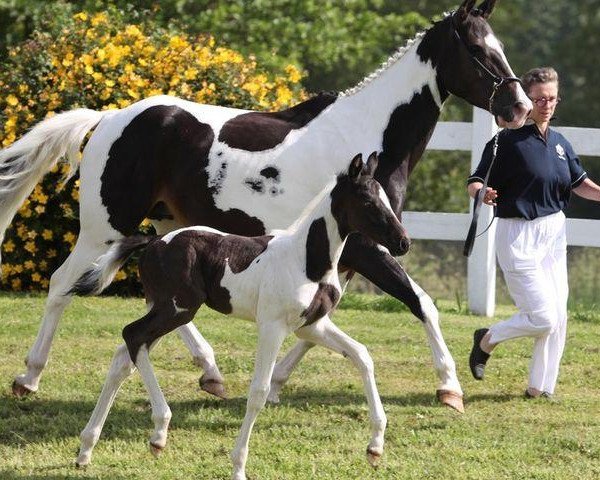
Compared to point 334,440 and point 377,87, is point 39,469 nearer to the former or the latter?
point 334,440

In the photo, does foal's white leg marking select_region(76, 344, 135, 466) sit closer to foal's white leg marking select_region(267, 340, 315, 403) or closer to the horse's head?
foal's white leg marking select_region(267, 340, 315, 403)

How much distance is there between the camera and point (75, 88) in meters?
10.6

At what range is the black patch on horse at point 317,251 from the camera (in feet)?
18.6

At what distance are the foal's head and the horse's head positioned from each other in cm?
150

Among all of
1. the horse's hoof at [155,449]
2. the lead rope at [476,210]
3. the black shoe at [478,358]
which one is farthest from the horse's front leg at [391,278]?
the horse's hoof at [155,449]

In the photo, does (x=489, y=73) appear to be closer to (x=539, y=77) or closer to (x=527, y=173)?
(x=539, y=77)

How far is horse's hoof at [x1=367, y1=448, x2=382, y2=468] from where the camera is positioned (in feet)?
18.9

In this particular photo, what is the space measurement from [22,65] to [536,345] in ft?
17.9

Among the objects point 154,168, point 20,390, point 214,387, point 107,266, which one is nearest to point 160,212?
point 154,168

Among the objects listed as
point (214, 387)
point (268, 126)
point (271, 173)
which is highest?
point (268, 126)

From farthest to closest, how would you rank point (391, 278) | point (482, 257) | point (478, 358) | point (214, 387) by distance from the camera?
point (482, 257)
point (478, 358)
point (214, 387)
point (391, 278)

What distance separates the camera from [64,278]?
734 centimetres

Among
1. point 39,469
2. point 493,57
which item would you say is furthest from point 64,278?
point 493,57

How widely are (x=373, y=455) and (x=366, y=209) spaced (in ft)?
3.63
